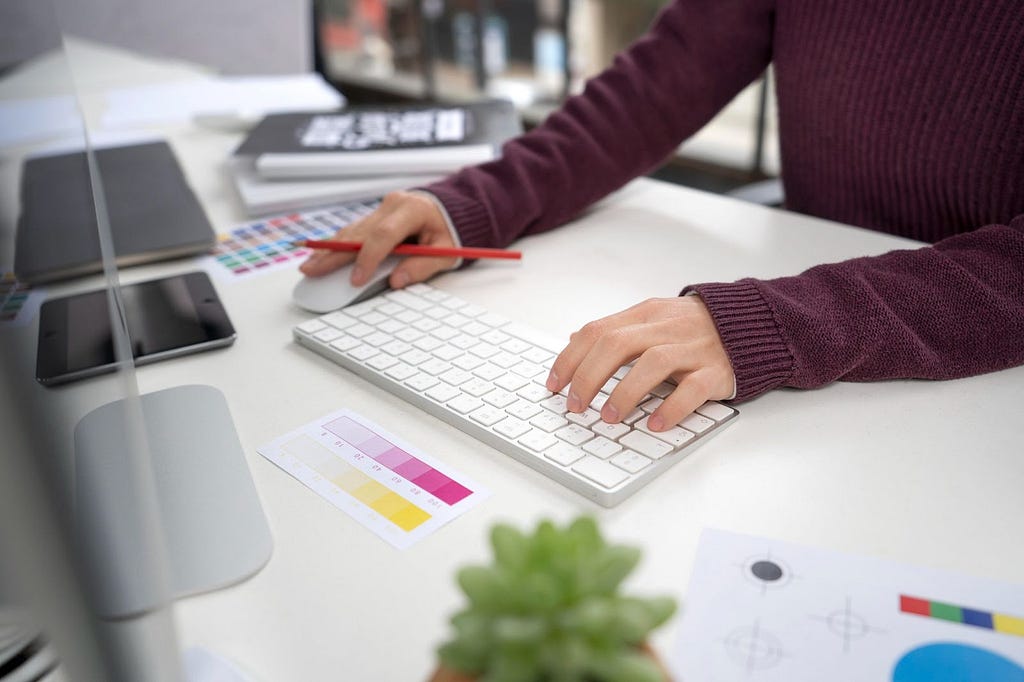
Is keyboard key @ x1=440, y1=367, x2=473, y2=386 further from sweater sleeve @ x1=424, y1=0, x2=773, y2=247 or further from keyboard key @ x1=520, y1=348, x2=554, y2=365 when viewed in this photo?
sweater sleeve @ x1=424, y1=0, x2=773, y2=247

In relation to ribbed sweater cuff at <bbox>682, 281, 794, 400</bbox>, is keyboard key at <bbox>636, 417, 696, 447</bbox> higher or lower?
lower

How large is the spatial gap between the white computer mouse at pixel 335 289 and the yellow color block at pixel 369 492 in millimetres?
276

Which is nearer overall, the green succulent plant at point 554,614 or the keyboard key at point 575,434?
the green succulent plant at point 554,614

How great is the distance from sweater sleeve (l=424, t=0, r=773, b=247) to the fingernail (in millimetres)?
358

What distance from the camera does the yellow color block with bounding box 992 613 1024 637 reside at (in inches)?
16.4

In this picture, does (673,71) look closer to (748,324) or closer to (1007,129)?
(1007,129)

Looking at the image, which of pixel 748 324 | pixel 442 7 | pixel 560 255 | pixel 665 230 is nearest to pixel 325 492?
pixel 748 324

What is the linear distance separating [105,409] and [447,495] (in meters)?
0.21

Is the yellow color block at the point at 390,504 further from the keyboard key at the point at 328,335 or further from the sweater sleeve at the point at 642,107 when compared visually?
the sweater sleeve at the point at 642,107

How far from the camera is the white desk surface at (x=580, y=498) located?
445mm

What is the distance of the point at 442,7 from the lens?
344 centimetres

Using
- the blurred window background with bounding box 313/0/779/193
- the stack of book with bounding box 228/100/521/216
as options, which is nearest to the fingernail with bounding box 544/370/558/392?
the stack of book with bounding box 228/100/521/216

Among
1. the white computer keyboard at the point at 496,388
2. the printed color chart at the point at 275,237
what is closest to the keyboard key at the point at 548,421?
the white computer keyboard at the point at 496,388

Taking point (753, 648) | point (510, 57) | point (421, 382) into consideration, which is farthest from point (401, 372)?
point (510, 57)
